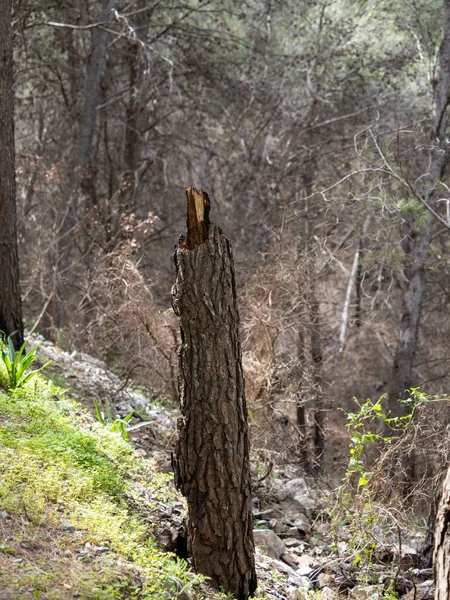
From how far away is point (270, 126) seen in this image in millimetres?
14281

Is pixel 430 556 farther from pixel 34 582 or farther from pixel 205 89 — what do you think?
pixel 205 89

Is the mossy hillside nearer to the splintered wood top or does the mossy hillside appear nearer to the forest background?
the splintered wood top

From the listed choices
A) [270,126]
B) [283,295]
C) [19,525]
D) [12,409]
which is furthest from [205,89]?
[19,525]

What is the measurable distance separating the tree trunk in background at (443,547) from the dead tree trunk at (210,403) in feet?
4.26

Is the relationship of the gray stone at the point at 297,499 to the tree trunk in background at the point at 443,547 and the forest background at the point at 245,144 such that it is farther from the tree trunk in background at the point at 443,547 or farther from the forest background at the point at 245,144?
the tree trunk in background at the point at 443,547

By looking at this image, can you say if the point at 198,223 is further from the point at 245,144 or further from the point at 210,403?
the point at 245,144

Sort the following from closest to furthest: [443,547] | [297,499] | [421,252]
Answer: [443,547] < [297,499] < [421,252]

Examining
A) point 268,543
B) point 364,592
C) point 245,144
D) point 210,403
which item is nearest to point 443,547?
point 210,403

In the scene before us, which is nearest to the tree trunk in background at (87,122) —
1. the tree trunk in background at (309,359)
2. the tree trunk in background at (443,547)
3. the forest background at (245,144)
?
the forest background at (245,144)

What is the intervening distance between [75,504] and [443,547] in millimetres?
2265

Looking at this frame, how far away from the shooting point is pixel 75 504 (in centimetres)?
449

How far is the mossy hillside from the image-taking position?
374cm

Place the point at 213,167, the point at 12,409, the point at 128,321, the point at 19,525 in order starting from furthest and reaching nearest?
the point at 213,167
the point at 128,321
the point at 12,409
the point at 19,525

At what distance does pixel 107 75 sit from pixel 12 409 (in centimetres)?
1036
